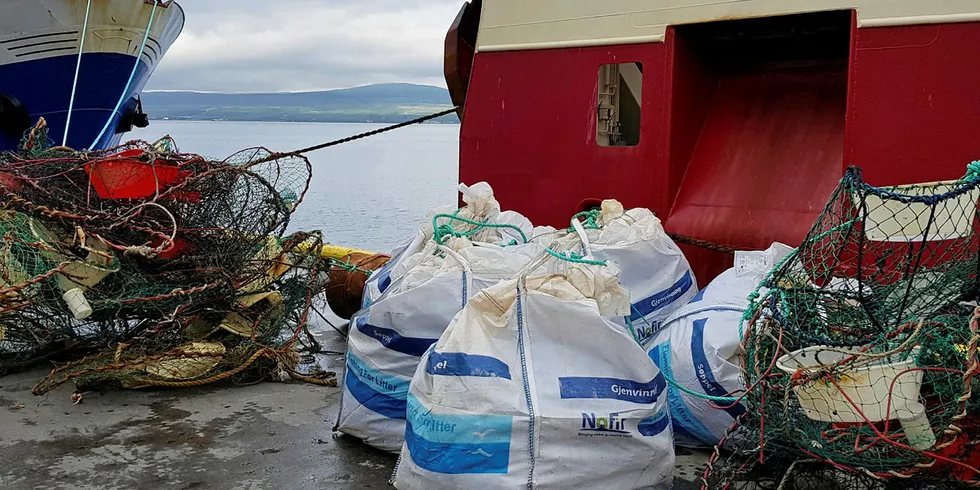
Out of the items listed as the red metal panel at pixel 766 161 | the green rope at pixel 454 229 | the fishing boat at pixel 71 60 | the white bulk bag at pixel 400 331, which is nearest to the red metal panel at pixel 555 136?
the red metal panel at pixel 766 161

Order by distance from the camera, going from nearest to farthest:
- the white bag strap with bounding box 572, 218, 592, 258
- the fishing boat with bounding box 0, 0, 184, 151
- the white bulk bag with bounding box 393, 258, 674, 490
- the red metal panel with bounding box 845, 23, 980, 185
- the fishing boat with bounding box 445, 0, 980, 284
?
1. the white bulk bag with bounding box 393, 258, 674, 490
2. the white bag strap with bounding box 572, 218, 592, 258
3. the red metal panel with bounding box 845, 23, 980, 185
4. the fishing boat with bounding box 445, 0, 980, 284
5. the fishing boat with bounding box 0, 0, 184, 151

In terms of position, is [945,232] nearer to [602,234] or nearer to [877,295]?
[877,295]

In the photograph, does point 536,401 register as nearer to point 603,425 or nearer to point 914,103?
point 603,425

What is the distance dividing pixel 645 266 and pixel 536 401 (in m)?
1.43

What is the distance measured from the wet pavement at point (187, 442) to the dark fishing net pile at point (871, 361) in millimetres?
639

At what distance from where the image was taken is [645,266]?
4.18m

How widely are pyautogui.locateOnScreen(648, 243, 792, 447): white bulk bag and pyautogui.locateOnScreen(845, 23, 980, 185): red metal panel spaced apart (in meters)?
1.02

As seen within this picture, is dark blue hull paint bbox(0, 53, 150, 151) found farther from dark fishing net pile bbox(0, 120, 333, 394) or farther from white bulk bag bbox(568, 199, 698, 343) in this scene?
white bulk bag bbox(568, 199, 698, 343)

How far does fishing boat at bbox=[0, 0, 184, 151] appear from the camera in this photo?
32.9 feet

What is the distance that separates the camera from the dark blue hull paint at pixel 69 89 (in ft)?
33.6

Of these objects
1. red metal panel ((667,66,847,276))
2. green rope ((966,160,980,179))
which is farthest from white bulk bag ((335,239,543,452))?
red metal panel ((667,66,847,276))

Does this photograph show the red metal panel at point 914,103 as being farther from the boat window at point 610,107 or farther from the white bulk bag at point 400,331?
the white bulk bag at point 400,331

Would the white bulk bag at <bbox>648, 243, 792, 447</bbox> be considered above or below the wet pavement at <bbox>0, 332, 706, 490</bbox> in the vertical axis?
above

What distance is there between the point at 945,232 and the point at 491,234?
2032 millimetres
